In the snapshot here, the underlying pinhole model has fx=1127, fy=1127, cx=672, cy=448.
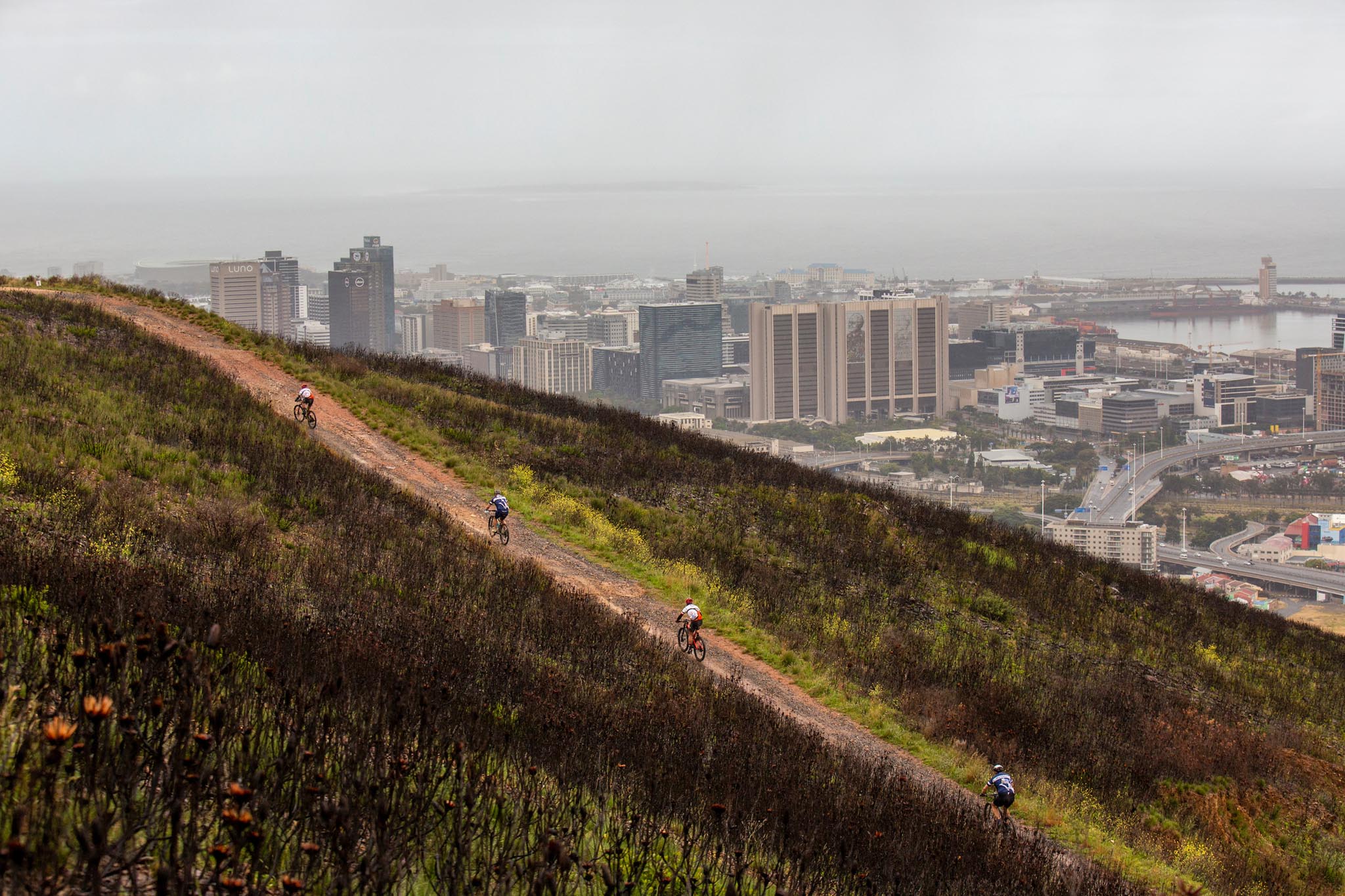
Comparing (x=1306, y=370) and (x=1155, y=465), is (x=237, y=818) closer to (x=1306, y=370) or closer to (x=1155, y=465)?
(x=1155, y=465)

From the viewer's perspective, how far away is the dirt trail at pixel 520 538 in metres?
9.91

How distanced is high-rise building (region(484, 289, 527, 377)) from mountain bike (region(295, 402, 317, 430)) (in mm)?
117732

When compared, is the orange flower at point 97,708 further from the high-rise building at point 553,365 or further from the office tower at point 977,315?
the office tower at point 977,315

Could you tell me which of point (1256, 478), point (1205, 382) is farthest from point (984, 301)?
point (1256, 478)

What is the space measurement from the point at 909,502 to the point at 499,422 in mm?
7878

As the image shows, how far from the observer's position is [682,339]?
138375 mm

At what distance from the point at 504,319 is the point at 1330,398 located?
9083 cm

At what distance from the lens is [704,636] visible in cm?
1214

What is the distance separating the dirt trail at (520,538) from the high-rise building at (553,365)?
292 ft

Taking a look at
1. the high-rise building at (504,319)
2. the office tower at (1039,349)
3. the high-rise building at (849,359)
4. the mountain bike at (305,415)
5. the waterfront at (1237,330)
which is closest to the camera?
the mountain bike at (305,415)

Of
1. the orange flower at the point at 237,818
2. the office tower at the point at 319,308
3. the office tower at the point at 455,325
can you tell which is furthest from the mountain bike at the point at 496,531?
the office tower at the point at 319,308

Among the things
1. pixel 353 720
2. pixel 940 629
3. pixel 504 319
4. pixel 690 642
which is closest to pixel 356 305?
pixel 504 319

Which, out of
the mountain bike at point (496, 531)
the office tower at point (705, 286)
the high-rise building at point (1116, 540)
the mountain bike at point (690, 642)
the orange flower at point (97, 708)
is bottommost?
the high-rise building at point (1116, 540)

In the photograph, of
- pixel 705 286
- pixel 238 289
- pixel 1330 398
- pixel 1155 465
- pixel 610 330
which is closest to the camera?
pixel 1155 465
